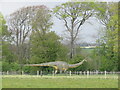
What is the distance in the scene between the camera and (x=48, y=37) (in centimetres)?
2609

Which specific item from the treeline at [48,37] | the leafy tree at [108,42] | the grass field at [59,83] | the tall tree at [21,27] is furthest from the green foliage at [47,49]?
the grass field at [59,83]

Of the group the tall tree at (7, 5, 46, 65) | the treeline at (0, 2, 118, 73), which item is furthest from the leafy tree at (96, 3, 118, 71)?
the tall tree at (7, 5, 46, 65)

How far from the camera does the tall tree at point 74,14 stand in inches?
1086

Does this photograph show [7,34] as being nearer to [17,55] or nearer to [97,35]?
[17,55]

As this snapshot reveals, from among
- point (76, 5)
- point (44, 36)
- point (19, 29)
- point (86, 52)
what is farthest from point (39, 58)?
point (86, 52)

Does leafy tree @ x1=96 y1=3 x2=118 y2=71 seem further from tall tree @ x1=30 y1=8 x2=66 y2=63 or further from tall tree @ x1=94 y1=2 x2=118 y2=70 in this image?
tall tree @ x1=30 y1=8 x2=66 y2=63

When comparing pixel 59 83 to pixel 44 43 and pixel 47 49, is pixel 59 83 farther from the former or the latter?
pixel 44 43

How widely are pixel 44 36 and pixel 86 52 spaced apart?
7.53m

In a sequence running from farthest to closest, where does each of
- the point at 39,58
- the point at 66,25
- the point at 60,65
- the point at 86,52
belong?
the point at 86,52 → the point at 66,25 → the point at 39,58 → the point at 60,65

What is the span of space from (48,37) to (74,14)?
11.5ft

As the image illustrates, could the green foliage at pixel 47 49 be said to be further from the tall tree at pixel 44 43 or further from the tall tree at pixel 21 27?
the tall tree at pixel 21 27

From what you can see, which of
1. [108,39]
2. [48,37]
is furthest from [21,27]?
[108,39]

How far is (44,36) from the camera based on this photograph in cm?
2605

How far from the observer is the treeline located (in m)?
26.0
